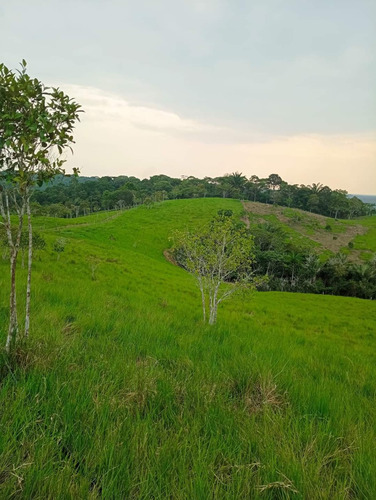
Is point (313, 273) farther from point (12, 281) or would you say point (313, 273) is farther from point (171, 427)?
point (12, 281)

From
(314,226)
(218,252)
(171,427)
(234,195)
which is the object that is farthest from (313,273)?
(234,195)

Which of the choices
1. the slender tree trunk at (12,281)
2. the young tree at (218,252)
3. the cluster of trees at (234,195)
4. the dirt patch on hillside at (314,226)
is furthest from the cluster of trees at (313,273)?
the cluster of trees at (234,195)

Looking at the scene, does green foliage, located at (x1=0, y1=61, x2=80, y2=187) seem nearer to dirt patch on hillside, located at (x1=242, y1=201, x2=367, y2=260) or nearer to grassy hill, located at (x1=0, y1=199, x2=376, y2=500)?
grassy hill, located at (x1=0, y1=199, x2=376, y2=500)

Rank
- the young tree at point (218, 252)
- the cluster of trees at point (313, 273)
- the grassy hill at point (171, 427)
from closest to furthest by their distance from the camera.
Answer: the grassy hill at point (171, 427)
the young tree at point (218, 252)
the cluster of trees at point (313, 273)

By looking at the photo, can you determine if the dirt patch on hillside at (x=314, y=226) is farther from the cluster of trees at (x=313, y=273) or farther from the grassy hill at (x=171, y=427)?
the grassy hill at (x=171, y=427)

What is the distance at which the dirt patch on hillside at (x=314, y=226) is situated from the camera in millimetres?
87625

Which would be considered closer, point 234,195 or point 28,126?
point 28,126

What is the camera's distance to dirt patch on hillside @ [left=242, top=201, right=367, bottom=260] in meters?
87.6

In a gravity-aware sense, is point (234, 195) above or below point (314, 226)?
above

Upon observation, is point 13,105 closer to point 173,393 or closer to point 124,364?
point 124,364

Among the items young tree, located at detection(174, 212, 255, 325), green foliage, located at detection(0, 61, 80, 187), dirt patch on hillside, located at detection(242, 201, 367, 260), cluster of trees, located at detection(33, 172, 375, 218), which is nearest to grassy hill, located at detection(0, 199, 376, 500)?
green foliage, located at detection(0, 61, 80, 187)

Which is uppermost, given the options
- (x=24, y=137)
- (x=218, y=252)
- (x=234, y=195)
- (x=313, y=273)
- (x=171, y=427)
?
(x=234, y=195)

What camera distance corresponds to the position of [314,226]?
9681 centimetres

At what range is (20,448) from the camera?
2246 millimetres
